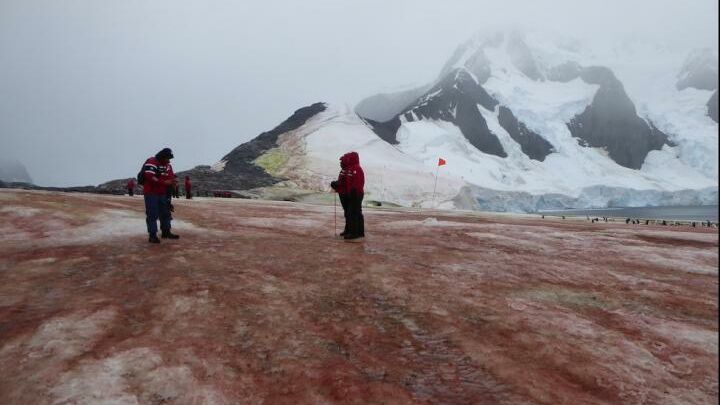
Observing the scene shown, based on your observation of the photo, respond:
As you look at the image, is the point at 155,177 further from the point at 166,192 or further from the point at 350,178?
the point at 350,178

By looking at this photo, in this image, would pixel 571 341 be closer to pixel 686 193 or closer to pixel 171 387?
pixel 171 387

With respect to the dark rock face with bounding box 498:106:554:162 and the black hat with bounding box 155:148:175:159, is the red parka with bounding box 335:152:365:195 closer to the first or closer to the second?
the black hat with bounding box 155:148:175:159

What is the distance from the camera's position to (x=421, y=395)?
16.6 ft

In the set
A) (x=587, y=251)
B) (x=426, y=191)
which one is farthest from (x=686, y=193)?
(x=587, y=251)

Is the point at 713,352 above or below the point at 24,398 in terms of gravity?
below

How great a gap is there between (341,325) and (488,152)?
151775 mm

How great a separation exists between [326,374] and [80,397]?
266 centimetres

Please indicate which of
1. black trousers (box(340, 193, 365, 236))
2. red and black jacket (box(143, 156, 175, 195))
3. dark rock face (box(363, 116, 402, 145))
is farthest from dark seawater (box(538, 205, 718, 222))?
red and black jacket (box(143, 156, 175, 195))

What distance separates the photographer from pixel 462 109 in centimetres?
16625

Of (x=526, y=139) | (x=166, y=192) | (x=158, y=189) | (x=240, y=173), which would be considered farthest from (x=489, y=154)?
(x=158, y=189)

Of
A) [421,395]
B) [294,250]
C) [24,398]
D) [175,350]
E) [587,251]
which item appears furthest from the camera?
[587,251]

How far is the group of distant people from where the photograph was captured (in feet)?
39.8

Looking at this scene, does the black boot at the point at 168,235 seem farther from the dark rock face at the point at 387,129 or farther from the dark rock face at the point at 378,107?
the dark rock face at the point at 378,107

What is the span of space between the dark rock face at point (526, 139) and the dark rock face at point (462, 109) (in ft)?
31.0
